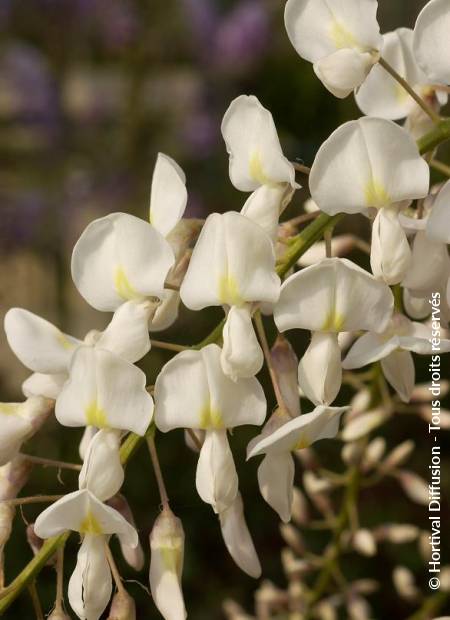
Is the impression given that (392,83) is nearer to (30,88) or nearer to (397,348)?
(397,348)

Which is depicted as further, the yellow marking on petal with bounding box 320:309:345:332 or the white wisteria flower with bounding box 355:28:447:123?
the white wisteria flower with bounding box 355:28:447:123

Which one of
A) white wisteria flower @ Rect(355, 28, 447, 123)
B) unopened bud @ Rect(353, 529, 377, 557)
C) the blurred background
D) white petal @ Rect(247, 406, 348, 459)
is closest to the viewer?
white petal @ Rect(247, 406, 348, 459)

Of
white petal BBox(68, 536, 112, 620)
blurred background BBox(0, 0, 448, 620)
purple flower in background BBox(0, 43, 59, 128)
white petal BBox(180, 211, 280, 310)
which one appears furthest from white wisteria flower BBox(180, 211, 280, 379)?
purple flower in background BBox(0, 43, 59, 128)

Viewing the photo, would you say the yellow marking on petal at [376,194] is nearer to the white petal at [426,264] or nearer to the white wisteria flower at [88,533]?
the white petal at [426,264]

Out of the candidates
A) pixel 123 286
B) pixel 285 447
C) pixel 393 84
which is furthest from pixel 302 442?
pixel 393 84

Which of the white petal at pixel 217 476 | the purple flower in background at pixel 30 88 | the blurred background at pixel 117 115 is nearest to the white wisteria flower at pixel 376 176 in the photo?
the white petal at pixel 217 476

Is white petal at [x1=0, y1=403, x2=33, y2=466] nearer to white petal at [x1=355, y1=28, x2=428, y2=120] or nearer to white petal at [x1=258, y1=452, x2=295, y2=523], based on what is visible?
white petal at [x1=258, y1=452, x2=295, y2=523]

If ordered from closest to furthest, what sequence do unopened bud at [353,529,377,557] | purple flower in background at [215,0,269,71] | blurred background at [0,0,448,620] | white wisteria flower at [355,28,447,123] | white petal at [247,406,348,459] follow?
white petal at [247,406,348,459] → white wisteria flower at [355,28,447,123] → unopened bud at [353,529,377,557] → blurred background at [0,0,448,620] → purple flower in background at [215,0,269,71]
